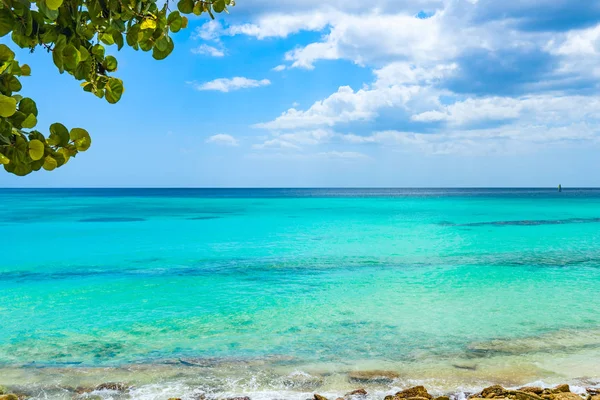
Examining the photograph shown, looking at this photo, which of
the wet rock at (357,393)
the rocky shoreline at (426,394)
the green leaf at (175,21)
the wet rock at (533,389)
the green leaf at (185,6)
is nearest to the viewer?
the green leaf at (175,21)

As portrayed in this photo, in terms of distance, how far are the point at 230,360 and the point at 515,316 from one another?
23.5ft

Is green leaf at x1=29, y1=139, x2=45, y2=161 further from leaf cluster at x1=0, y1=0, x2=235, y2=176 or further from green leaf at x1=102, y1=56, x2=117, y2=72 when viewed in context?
green leaf at x1=102, y1=56, x2=117, y2=72

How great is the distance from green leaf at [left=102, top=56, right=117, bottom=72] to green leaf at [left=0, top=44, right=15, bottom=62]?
477 millimetres

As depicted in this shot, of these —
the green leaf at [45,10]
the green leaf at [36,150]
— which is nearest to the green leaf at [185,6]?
the green leaf at [45,10]

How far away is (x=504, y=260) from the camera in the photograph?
21.1 metres

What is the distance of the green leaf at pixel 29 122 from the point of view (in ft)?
7.11

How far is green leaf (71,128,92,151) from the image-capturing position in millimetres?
2266

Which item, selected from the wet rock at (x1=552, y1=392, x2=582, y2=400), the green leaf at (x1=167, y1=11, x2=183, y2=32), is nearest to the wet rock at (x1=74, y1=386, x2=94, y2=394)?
the wet rock at (x1=552, y1=392, x2=582, y2=400)

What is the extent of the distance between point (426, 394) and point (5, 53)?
706 cm

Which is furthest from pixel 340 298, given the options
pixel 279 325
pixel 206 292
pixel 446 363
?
pixel 446 363

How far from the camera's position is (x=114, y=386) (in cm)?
790

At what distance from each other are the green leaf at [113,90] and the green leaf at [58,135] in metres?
0.36

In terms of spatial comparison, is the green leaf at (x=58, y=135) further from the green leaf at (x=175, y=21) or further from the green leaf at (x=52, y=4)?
the green leaf at (x=175, y=21)

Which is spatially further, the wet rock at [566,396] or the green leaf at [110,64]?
the wet rock at [566,396]
